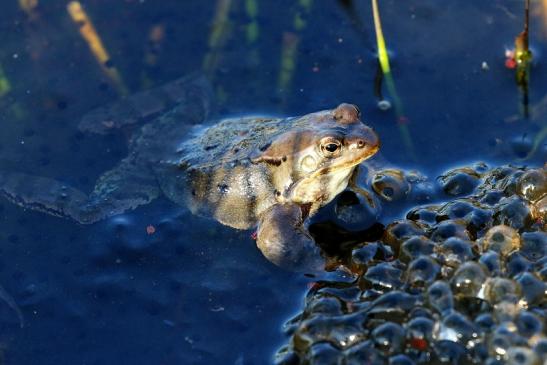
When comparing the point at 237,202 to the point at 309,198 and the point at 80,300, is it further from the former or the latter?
the point at 80,300

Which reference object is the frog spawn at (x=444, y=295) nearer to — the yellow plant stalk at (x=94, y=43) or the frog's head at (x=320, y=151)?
the frog's head at (x=320, y=151)

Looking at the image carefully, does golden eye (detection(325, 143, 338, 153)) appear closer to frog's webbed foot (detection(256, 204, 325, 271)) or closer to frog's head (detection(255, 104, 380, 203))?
frog's head (detection(255, 104, 380, 203))

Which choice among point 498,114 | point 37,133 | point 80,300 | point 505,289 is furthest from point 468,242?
point 37,133

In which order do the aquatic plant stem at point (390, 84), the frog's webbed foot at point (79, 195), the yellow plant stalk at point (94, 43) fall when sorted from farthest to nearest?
the yellow plant stalk at point (94, 43) < the aquatic plant stem at point (390, 84) < the frog's webbed foot at point (79, 195)

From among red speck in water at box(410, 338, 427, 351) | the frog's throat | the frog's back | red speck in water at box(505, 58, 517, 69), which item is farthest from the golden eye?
red speck in water at box(505, 58, 517, 69)

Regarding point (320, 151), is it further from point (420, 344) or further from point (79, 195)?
point (79, 195)

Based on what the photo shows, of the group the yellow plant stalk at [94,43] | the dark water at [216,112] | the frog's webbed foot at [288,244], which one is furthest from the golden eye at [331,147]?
the yellow plant stalk at [94,43]
